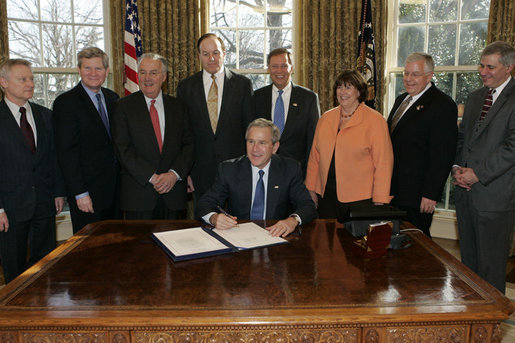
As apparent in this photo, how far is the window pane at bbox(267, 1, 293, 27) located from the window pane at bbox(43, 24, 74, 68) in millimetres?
2332

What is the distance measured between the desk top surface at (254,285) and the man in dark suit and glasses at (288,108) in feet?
4.94

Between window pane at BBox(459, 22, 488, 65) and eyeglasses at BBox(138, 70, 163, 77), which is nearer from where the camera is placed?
eyeglasses at BBox(138, 70, 163, 77)

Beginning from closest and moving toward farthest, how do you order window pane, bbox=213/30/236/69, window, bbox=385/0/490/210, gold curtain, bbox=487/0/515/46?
gold curtain, bbox=487/0/515/46, window, bbox=385/0/490/210, window pane, bbox=213/30/236/69

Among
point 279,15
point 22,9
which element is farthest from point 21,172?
point 279,15

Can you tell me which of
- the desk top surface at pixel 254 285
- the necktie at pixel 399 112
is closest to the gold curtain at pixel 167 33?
the necktie at pixel 399 112

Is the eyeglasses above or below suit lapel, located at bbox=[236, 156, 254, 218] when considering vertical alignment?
above

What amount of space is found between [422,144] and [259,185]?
1169 mm

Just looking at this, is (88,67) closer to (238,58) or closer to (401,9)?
(238,58)

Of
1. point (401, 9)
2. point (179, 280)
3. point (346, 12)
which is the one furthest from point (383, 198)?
point (401, 9)

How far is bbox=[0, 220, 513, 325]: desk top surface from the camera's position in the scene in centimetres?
129

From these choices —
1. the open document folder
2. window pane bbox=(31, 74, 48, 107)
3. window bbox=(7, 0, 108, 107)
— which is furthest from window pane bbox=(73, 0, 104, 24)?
the open document folder

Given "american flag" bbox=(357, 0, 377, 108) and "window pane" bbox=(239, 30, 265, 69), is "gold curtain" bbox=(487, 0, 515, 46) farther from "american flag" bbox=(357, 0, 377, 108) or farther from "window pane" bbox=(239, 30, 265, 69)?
"window pane" bbox=(239, 30, 265, 69)

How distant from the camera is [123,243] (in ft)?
6.31

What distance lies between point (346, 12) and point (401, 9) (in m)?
0.73
